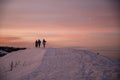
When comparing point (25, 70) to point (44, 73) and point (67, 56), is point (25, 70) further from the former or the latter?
point (67, 56)

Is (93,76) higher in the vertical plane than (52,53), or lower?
lower

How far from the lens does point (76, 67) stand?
2089 centimetres

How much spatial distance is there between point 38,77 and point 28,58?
535 cm

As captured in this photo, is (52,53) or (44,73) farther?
(52,53)

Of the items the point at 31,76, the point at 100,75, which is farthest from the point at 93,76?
the point at 31,76

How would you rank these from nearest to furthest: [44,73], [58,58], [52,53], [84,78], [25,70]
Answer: [84,78] → [44,73] → [25,70] → [58,58] → [52,53]

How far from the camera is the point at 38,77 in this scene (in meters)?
19.5

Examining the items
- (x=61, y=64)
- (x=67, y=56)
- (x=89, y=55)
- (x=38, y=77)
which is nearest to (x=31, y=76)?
(x=38, y=77)

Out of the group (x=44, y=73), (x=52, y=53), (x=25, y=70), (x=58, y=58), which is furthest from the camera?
(x=52, y=53)

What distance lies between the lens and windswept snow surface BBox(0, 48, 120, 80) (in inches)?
765

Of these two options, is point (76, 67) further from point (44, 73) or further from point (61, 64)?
point (44, 73)

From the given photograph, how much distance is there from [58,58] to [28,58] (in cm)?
340

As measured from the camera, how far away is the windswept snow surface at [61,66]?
765 inches

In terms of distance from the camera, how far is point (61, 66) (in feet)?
69.8
